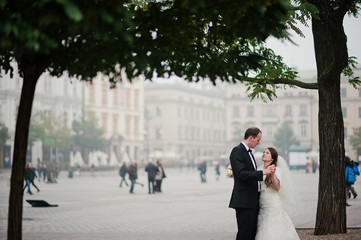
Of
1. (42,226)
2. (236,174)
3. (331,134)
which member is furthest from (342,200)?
(42,226)

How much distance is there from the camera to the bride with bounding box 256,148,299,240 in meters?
7.72

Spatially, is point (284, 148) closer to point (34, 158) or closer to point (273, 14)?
point (34, 158)

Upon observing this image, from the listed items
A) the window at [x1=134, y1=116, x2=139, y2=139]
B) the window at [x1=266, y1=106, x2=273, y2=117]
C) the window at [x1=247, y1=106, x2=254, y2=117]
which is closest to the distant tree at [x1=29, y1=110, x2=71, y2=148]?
the window at [x1=134, y1=116, x2=139, y2=139]

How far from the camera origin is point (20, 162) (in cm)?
661

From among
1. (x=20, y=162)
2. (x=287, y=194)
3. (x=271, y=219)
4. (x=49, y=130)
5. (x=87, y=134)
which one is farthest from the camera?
(x=87, y=134)

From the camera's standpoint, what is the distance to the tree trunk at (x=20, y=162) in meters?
6.54

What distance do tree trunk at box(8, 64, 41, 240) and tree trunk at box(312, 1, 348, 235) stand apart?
5403 millimetres

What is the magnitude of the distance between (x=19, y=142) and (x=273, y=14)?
10.0 ft

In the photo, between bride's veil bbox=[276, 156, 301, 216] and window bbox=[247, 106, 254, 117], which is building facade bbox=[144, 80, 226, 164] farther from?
bride's veil bbox=[276, 156, 301, 216]

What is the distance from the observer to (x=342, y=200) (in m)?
10.4

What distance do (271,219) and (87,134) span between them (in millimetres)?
64330

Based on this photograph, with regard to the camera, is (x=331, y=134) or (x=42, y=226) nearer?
(x=331, y=134)

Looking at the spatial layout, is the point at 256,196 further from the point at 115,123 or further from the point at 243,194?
the point at 115,123

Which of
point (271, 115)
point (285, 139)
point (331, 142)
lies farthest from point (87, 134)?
point (331, 142)
